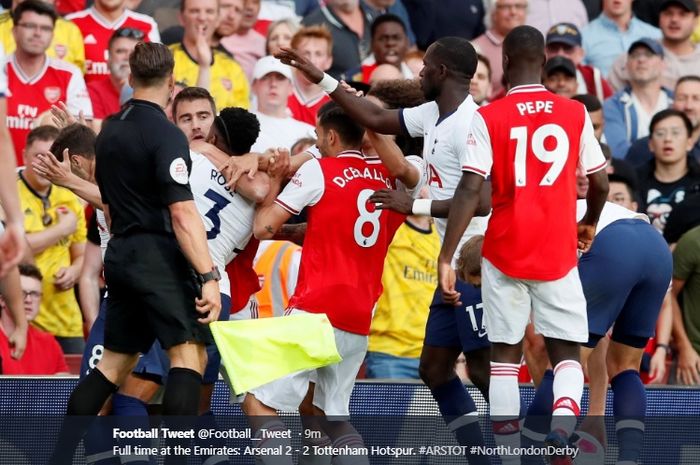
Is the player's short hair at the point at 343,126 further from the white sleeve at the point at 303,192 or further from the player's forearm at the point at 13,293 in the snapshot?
the player's forearm at the point at 13,293

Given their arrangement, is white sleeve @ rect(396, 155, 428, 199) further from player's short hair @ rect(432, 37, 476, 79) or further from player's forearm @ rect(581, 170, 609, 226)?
player's forearm @ rect(581, 170, 609, 226)

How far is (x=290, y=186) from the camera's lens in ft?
26.7

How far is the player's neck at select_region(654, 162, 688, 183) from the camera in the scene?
12172 millimetres

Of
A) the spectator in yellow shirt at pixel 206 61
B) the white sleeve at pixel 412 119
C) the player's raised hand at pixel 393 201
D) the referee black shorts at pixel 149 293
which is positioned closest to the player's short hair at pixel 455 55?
the white sleeve at pixel 412 119

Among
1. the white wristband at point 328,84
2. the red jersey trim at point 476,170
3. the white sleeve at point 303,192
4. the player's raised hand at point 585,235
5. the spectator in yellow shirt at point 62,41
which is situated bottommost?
the player's raised hand at point 585,235

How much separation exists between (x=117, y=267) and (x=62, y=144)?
1276 millimetres

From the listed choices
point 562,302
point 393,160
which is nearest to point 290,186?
point 393,160

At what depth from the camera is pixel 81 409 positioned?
7.46m

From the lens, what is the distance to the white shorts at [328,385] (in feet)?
26.2

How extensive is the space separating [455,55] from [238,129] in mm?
1351

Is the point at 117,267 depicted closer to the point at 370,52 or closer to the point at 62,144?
the point at 62,144

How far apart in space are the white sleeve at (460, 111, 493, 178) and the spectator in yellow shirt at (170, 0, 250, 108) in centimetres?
508

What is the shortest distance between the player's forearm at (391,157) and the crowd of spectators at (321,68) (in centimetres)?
238

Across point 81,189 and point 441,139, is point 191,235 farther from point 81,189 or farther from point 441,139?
point 441,139
